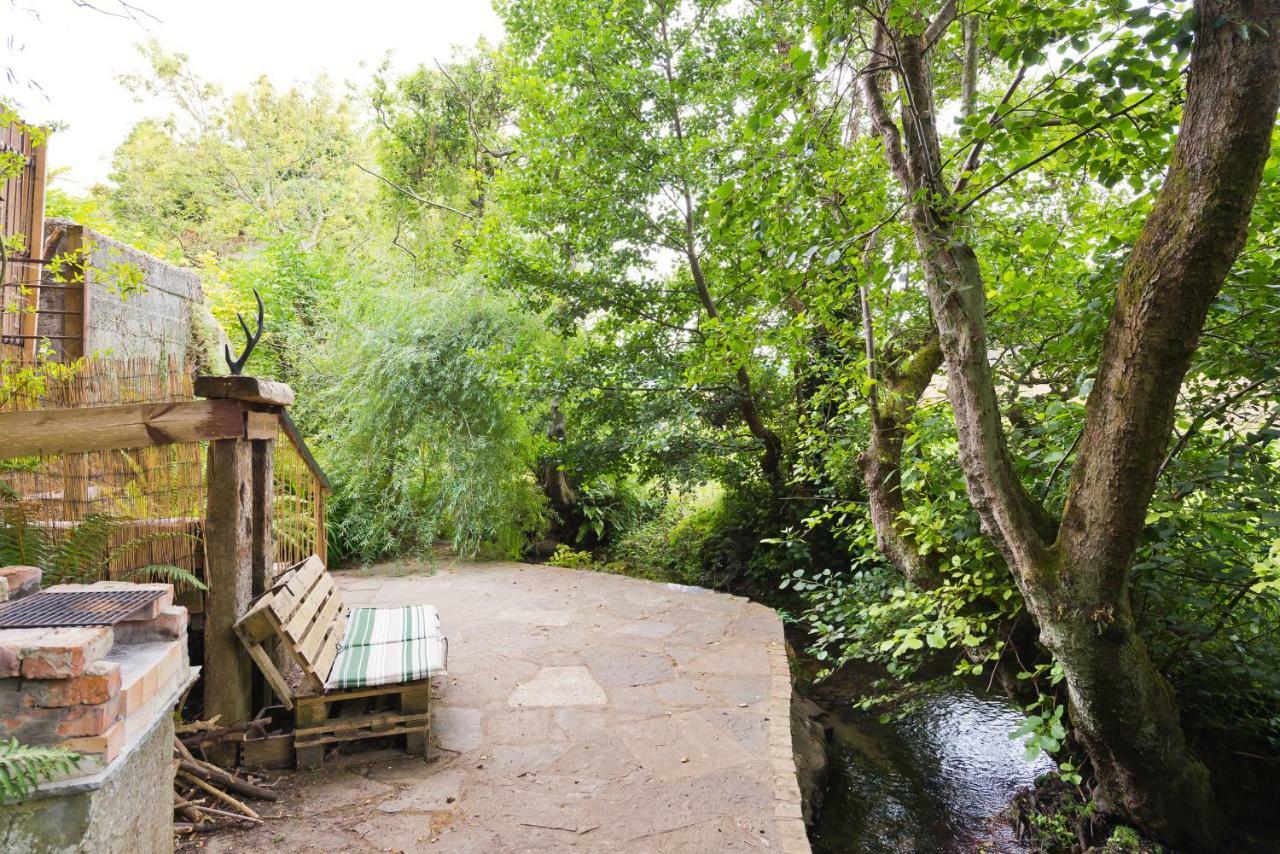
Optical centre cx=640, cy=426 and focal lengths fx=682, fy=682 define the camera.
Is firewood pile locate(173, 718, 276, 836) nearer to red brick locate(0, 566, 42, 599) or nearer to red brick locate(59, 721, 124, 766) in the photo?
red brick locate(0, 566, 42, 599)

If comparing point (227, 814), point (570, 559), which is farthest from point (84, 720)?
point (570, 559)

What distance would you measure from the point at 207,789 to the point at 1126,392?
11.8ft

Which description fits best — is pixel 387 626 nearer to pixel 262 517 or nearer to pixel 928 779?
pixel 262 517

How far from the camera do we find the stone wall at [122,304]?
5094 millimetres

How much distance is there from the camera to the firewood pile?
2418 millimetres

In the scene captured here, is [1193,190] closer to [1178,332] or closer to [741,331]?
[1178,332]

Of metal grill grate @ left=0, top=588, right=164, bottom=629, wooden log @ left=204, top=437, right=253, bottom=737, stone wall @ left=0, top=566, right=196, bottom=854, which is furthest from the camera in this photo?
wooden log @ left=204, top=437, right=253, bottom=737

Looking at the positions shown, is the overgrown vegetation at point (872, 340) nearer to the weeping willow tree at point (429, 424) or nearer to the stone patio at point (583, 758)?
the weeping willow tree at point (429, 424)

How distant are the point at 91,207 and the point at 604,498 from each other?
6226 mm

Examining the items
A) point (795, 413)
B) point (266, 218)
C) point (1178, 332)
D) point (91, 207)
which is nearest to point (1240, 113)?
point (1178, 332)

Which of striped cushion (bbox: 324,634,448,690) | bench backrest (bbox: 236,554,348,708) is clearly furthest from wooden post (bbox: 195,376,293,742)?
striped cushion (bbox: 324,634,448,690)

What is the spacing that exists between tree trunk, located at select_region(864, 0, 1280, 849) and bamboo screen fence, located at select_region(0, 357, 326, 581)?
129 inches

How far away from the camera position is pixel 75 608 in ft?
5.90

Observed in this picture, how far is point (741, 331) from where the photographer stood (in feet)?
11.2
